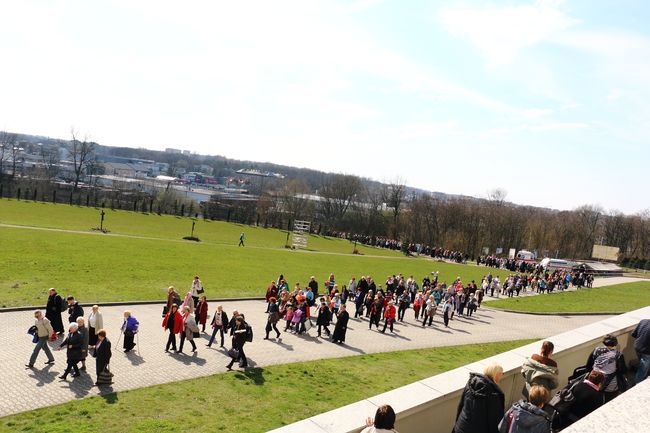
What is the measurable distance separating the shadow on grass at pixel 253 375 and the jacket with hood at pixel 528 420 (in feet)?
30.4

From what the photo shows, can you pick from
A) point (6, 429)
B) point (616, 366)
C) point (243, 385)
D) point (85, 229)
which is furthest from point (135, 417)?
point (85, 229)

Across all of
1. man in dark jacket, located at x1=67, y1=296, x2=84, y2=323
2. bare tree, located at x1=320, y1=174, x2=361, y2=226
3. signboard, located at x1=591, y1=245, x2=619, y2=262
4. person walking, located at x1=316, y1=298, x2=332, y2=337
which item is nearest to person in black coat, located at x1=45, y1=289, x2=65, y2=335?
man in dark jacket, located at x1=67, y1=296, x2=84, y2=323

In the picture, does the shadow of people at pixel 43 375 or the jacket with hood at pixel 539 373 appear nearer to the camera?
the jacket with hood at pixel 539 373

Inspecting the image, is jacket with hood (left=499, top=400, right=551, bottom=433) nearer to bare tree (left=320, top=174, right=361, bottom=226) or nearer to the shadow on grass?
the shadow on grass

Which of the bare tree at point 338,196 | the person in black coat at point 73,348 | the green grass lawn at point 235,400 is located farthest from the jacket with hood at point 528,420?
the bare tree at point 338,196

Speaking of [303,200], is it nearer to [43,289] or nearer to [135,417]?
[43,289]

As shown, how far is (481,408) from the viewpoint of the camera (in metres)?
5.39

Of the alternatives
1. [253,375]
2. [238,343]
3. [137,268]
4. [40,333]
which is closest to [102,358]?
[40,333]

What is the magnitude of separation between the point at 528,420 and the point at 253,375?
10012 mm

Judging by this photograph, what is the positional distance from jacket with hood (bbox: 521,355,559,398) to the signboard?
84.7 m

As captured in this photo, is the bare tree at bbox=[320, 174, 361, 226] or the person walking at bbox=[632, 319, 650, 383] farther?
the bare tree at bbox=[320, 174, 361, 226]

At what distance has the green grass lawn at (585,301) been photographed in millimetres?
30625

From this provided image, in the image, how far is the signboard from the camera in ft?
261

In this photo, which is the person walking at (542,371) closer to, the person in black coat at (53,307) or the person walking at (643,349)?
→ the person walking at (643,349)
